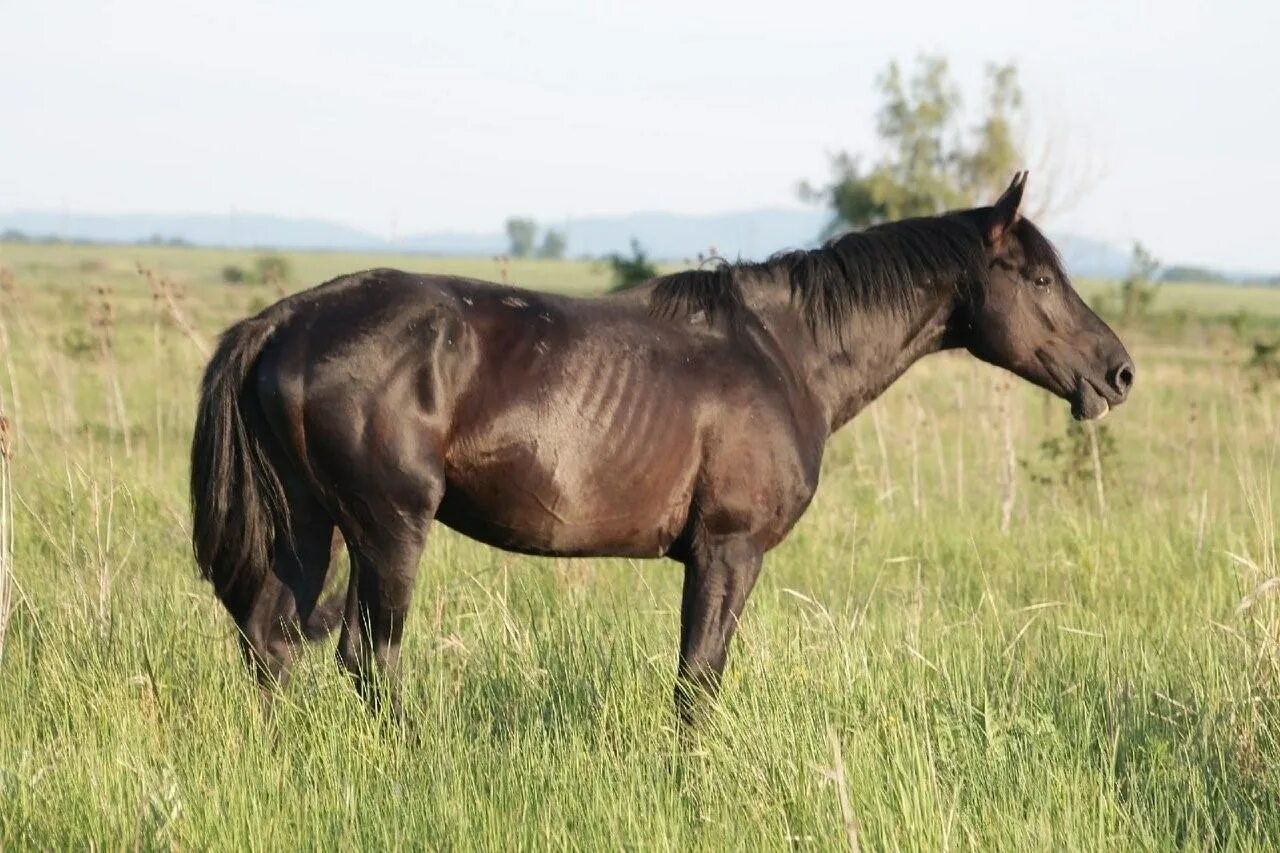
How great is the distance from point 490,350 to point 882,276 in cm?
165

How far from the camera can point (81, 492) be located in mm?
7457

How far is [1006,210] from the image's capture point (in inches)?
210

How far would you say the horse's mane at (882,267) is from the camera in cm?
543

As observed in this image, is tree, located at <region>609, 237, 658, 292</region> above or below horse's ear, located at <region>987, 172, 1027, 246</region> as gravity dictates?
below

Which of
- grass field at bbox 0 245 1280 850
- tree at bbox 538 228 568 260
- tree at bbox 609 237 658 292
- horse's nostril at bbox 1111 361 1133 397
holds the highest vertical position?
tree at bbox 538 228 568 260

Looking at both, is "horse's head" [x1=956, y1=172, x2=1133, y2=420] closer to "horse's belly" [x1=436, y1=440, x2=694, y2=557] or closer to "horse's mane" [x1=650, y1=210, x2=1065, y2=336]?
"horse's mane" [x1=650, y1=210, x2=1065, y2=336]

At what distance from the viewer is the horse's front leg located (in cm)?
495

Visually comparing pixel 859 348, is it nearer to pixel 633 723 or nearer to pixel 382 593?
pixel 633 723

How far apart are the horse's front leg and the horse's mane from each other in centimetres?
97

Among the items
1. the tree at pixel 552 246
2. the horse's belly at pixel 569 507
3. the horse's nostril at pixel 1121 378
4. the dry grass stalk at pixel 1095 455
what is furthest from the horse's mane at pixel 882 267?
the tree at pixel 552 246

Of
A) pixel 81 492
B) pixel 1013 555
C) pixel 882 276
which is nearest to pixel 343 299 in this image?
pixel 882 276

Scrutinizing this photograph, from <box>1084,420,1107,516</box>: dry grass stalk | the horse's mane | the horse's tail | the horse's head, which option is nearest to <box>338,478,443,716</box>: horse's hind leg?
the horse's tail

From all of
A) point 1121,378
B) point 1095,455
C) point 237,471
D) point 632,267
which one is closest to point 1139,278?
point 632,267

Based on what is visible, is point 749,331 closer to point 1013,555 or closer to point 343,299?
point 343,299
